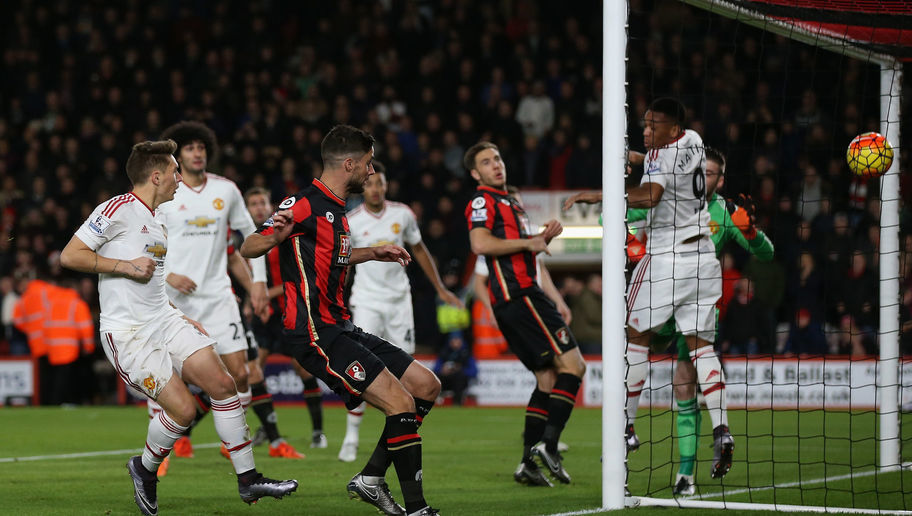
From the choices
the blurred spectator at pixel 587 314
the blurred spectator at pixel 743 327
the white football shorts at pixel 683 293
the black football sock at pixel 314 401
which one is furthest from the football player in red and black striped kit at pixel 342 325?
the blurred spectator at pixel 587 314

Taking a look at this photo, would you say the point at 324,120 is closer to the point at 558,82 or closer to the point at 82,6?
the point at 558,82

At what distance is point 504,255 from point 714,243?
1411 millimetres

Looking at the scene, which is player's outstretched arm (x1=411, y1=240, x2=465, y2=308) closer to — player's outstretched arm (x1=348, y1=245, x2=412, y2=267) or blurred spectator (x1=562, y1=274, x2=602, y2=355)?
player's outstretched arm (x1=348, y1=245, x2=412, y2=267)

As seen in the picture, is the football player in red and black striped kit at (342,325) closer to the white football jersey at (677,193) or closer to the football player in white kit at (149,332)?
the football player in white kit at (149,332)

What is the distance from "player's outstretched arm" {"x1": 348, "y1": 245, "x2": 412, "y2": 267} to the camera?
5.98 meters

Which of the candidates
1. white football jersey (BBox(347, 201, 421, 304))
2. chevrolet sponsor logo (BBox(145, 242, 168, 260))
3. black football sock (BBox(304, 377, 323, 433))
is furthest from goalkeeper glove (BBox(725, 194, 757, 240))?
black football sock (BBox(304, 377, 323, 433))

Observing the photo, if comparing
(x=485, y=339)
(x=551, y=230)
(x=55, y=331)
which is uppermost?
(x=551, y=230)

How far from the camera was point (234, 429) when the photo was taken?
6.34 metres

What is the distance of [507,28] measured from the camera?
21.4m

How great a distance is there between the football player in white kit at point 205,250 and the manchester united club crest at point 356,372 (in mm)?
2910

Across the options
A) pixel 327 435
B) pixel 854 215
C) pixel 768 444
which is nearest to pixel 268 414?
pixel 327 435

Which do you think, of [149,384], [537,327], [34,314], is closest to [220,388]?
[149,384]

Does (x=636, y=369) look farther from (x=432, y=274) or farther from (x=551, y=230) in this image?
(x=432, y=274)

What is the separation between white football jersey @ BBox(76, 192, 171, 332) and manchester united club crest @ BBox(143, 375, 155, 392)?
12.3 inches
